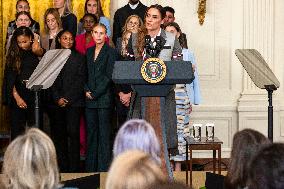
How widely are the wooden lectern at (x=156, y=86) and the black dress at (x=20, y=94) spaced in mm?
2496

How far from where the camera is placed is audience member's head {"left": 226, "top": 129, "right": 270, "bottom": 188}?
3510mm

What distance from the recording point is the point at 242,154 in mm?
3523

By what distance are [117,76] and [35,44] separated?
276cm

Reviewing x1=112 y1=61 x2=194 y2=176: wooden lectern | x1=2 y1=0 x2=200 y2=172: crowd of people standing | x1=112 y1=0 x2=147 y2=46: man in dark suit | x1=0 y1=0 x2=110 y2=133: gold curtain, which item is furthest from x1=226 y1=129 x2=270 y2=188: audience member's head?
x1=0 y1=0 x2=110 y2=133: gold curtain

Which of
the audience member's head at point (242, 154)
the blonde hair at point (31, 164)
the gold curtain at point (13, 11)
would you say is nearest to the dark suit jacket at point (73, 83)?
the gold curtain at point (13, 11)

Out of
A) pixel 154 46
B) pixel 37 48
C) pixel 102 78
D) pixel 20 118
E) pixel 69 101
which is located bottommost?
pixel 20 118

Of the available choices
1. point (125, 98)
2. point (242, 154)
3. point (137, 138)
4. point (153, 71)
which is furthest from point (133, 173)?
point (125, 98)

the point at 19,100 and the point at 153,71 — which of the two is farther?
the point at 19,100

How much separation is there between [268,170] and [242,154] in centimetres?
131

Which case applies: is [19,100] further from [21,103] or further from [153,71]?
[153,71]

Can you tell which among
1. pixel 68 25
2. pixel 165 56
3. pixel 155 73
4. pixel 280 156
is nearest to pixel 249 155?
pixel 280 156

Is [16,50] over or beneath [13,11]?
beneath

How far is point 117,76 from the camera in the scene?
5.75 metres

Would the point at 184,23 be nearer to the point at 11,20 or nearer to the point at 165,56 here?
the point at 11,20
